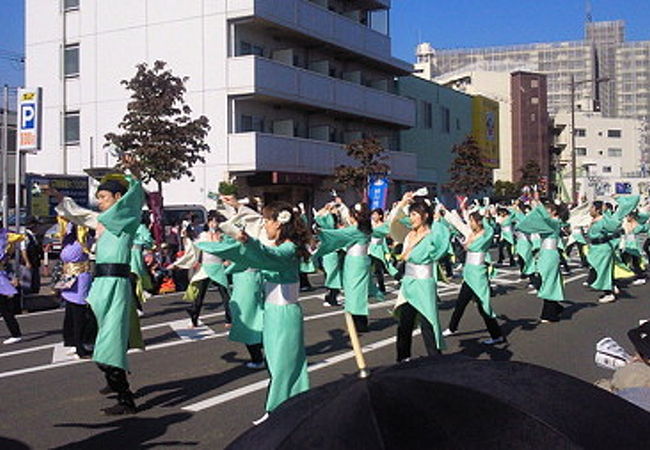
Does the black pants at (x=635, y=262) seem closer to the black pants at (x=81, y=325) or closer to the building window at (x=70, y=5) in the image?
the black pants at (x=81, y=325)

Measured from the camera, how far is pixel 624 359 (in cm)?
486

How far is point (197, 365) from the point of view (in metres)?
8.56

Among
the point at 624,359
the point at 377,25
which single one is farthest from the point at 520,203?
the point at 377,25

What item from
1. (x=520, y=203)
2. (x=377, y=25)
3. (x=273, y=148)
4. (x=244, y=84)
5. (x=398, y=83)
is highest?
(x=377, y=25)

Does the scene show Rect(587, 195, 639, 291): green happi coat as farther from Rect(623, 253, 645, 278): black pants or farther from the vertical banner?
the vertical banner

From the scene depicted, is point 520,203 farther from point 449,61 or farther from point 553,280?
point 449,61

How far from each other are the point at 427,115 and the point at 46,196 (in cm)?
2719

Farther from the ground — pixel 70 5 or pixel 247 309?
pixel 70 5

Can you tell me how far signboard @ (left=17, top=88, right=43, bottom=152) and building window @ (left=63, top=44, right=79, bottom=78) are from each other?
58.9 feet

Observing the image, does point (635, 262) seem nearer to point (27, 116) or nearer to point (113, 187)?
point (27, 116)

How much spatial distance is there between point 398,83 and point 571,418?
3840cm

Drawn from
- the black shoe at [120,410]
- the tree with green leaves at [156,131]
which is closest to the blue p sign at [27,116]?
the tree with green leaves at [156,131]

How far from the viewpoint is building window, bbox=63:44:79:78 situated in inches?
1213

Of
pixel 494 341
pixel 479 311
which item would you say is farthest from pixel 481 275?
pixel 494 341
